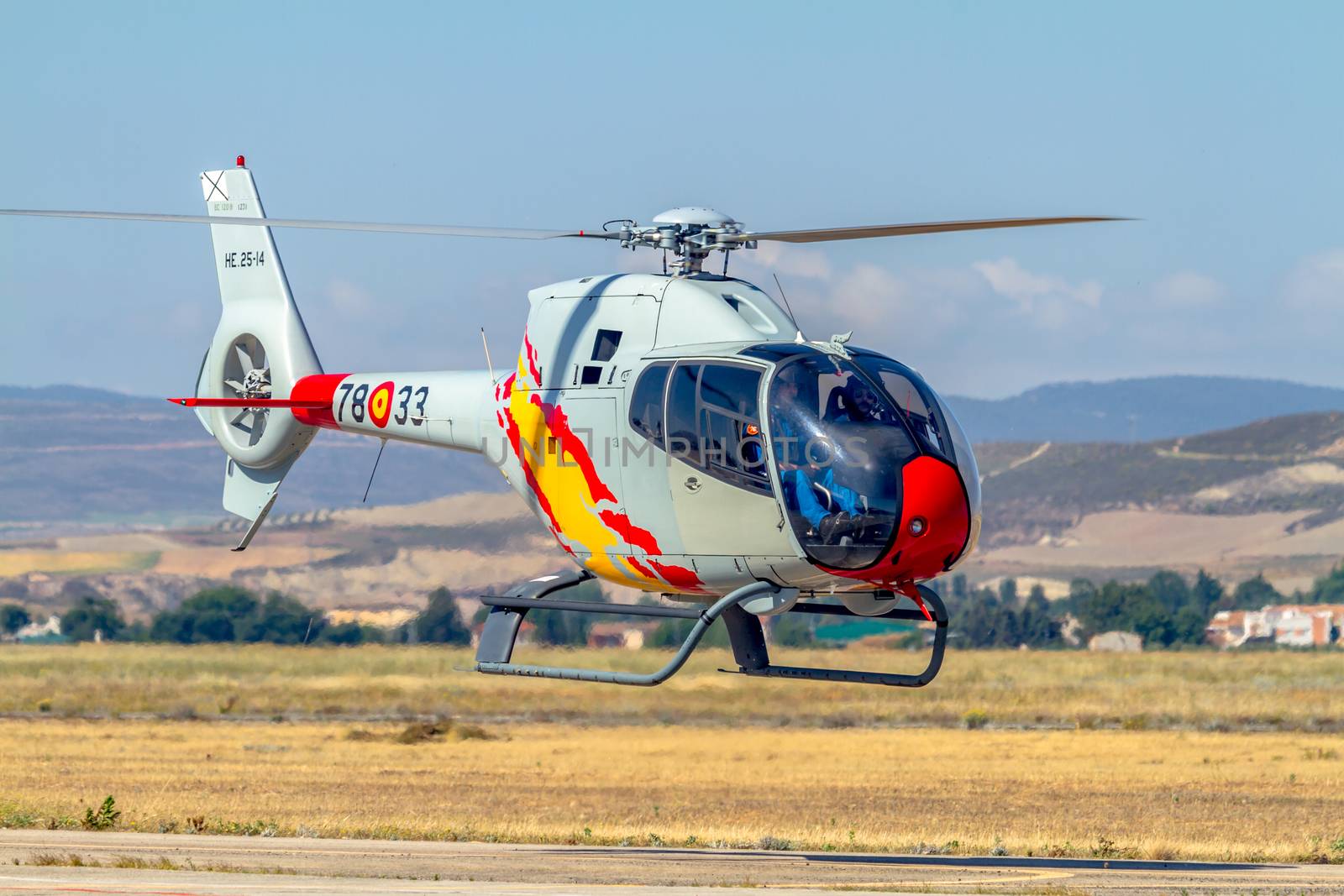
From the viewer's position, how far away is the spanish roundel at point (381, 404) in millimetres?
24672

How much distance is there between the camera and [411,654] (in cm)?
4866

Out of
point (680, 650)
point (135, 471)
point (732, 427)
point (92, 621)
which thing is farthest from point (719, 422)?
point (135, 471)

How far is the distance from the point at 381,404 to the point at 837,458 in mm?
8022

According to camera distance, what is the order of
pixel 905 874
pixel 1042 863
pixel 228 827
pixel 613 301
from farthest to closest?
pixel 228 827 → pixel 1042 863 → pixel 905 874 → pixel 613 301

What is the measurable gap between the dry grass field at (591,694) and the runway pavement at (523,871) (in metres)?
19.7

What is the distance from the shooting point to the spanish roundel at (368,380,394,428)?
80.9 feet

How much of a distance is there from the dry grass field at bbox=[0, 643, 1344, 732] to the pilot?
→ 27433 mm

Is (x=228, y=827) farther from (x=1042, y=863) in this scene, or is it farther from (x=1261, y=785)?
(x=1261, y=785)

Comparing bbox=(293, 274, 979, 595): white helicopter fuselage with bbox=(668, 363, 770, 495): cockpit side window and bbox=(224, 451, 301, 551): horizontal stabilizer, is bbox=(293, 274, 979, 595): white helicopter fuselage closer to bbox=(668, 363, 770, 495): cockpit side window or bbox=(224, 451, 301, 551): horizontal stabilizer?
bbox=(668, 363, 770, 495): cockpit side window

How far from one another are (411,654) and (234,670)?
7013 mm

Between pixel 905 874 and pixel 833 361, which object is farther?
pixel 905 874

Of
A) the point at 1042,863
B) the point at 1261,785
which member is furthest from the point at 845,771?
the point at 1042,863

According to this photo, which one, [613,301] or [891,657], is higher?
[613,301]

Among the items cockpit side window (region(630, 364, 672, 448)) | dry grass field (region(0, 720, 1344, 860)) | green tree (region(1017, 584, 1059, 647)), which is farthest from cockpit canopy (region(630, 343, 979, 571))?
green tree (region(1017, 584, 1059, 647))
